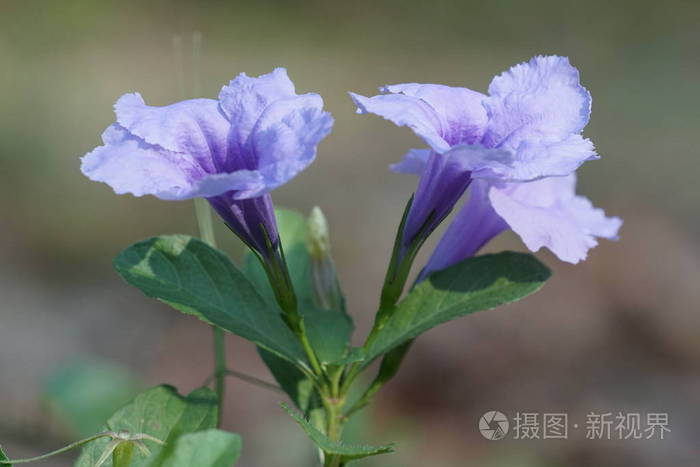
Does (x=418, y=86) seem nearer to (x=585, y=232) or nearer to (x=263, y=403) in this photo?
(x=585, y=232)

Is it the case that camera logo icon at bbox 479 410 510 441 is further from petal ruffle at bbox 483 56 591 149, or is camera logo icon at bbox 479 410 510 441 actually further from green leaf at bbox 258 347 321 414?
petal ruffle at bbox 483 56 591 149

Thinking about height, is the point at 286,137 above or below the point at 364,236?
below

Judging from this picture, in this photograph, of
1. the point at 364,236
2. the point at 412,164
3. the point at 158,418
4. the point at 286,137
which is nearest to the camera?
the point at 286,137

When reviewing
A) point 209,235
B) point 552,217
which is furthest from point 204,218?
point 552,217

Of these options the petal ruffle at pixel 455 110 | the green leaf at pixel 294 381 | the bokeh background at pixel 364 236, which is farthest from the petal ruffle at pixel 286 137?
the bokeh background at pixel 364 236

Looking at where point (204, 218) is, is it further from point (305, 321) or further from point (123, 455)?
point (123, 455)

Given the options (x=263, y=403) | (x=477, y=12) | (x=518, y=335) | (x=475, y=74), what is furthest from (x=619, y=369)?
(x=477, y=12)

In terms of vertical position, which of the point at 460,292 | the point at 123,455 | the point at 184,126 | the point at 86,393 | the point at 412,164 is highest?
the point at 412,164

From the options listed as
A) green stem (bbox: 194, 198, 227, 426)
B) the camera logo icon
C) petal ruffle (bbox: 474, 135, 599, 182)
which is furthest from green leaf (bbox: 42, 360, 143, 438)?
petal ruffle (bbox: 474, 135, 599, 182)
